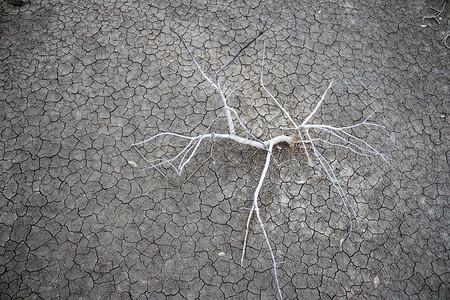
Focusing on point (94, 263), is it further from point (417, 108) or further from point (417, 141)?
point (417, 108)

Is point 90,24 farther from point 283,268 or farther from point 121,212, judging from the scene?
point 283,268

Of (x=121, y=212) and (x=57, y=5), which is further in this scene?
(x=57, y=5)

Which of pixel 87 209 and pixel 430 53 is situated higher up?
pixel 430 53

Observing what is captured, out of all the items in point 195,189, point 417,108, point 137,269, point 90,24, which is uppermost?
point 90,24

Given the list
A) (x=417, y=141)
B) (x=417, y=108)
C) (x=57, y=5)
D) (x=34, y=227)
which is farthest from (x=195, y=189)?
(x=57, y=5)

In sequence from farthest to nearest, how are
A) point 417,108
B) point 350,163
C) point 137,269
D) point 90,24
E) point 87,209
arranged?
point 90,24, point 417,108, point 350,163, point 87,209, point 137,269

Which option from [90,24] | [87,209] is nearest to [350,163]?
[87,209]

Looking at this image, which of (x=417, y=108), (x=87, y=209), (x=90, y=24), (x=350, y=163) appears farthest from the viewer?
(x=90, y=24)
